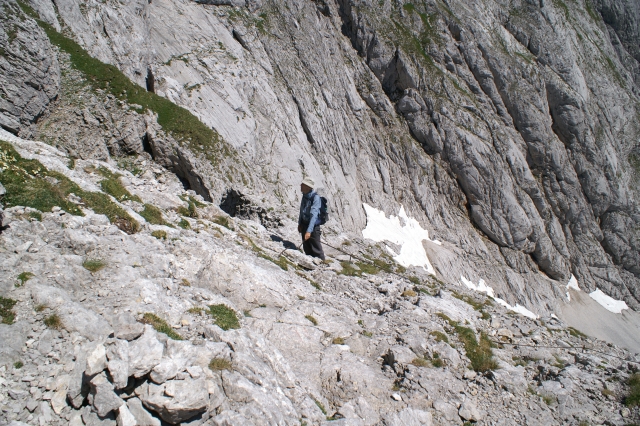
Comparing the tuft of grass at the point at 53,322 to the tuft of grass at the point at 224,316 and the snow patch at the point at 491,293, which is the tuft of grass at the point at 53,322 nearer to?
the tuft of grass at the point at 224,316

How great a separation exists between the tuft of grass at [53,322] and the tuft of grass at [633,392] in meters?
10.5

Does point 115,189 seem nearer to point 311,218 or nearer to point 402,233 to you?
point 311,218

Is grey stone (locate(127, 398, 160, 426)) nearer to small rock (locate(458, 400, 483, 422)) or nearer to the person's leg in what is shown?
small rock (locate(458, 400, 483, 422))

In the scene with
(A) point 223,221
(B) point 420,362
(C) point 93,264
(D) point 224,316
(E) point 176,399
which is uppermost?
(B) point 420,362

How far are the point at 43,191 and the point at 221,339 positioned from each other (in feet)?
17.2

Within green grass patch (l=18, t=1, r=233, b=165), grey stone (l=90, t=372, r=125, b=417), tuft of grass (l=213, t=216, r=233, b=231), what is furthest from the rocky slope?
green grass patch (l=18, t=1, r=233, b=165)

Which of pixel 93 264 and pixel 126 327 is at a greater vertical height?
pixel 126 327

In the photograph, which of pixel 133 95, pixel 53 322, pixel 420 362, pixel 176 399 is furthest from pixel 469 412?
pixel 133 95

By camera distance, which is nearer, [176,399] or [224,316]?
[176,399]

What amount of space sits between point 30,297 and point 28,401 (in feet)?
5.80

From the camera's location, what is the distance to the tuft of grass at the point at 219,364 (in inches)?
219

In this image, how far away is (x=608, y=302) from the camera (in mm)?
51656

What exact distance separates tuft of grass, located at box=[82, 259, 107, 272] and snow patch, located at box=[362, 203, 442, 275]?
3145 cm

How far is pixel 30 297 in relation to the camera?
212 inches
